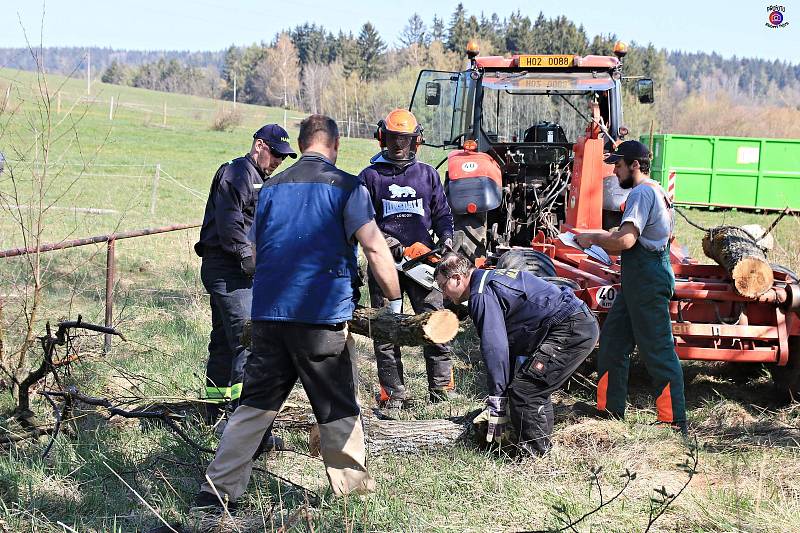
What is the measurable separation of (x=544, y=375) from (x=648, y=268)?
1013 mm

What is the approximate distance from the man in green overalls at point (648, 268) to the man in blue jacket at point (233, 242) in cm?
195

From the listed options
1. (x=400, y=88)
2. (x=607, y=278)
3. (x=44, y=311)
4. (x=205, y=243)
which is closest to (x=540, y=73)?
(x=607, y=278)

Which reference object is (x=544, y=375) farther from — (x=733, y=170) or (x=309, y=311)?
(x=733, y=170)

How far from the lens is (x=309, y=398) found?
3.58 meters

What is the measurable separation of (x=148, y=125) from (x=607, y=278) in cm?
4073

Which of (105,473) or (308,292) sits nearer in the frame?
(308,292)

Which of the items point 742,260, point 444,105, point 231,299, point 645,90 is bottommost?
A: point 231,299

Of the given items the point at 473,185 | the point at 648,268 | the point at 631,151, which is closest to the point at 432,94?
the point at 473,185

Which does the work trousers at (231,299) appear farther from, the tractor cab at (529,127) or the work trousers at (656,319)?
the tractor cab at (529,127)

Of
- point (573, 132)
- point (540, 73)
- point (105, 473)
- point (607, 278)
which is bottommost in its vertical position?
point (105, 473)

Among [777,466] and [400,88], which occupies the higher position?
[400,88]

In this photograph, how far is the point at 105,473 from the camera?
4012 mm

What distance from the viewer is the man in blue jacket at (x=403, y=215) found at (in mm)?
5438

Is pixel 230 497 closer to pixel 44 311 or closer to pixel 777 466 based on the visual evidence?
pixel 777 466
